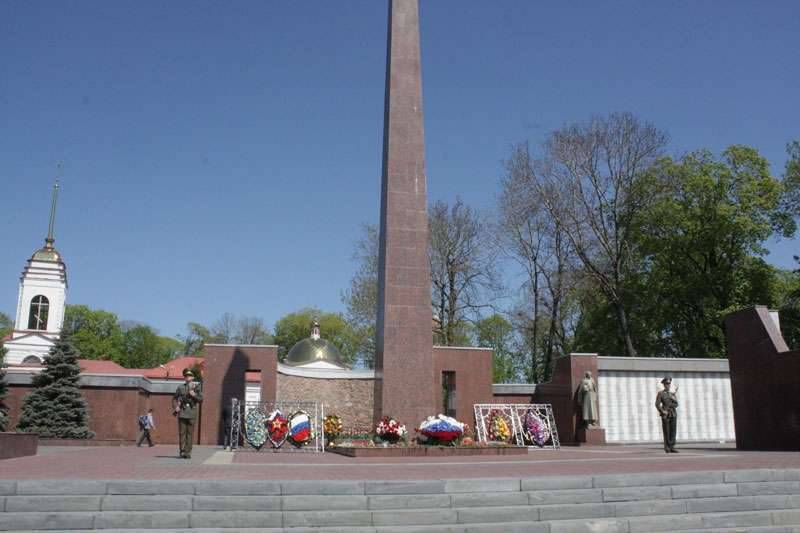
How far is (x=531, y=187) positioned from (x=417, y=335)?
16924mm

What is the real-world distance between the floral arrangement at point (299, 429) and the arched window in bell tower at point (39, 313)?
45.9m

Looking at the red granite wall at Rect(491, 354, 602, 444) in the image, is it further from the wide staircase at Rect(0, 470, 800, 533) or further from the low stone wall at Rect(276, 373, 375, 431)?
the wide staircase at Rect(0, 470, 800, 533)

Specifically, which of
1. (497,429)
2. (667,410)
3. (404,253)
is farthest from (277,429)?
(667,410)

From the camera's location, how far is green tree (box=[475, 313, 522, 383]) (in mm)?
37125

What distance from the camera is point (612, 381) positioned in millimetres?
20297

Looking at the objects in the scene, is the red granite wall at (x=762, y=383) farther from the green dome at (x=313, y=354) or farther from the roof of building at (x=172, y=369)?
the roof of building at (x=172, y=369)

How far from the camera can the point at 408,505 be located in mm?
7352

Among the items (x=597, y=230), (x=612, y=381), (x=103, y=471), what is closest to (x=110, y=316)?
(x=597, y=230)

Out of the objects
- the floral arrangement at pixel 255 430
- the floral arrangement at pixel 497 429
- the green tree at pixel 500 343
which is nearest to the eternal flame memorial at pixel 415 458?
the floral arrangement at pixel 255 430

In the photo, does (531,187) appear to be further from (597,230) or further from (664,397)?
(664,397)

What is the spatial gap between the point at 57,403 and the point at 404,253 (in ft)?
39.9

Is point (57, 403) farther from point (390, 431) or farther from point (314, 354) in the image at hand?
point (314, 354)

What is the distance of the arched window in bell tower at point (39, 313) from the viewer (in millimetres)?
55156

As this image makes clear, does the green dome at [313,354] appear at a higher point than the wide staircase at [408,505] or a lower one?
higher
